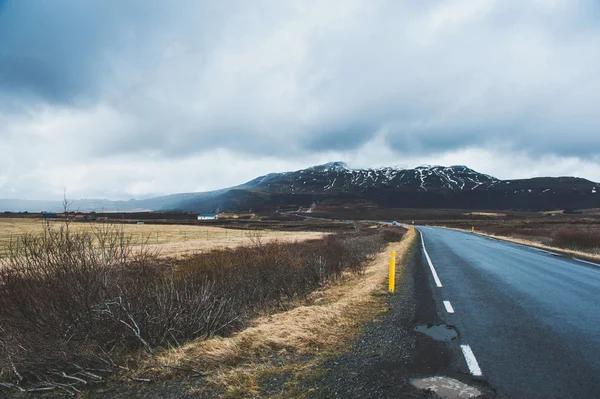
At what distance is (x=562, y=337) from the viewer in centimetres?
611

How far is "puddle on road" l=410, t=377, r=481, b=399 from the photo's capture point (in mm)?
4209

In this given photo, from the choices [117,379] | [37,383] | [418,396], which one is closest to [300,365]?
[418,396]

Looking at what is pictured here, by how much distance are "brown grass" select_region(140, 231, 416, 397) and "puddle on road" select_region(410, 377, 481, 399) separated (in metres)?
1.66

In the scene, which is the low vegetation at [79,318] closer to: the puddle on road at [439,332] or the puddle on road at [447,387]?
the puddle on road at [439,332]

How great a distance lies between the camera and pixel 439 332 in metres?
6.71

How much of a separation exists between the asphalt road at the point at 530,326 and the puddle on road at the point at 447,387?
1.07 feet

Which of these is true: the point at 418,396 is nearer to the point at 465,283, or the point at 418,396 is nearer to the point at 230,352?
the point at 230,352

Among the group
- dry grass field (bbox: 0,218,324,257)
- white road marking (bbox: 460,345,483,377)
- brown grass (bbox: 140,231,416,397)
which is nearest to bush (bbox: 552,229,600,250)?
dry grass field (bbox: 0,218,324,257)

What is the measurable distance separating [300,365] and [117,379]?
262 cm

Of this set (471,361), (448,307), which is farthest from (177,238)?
(471,361)

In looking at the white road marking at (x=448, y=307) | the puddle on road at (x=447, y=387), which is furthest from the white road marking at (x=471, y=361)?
the white road marking at (x=448, y=307)

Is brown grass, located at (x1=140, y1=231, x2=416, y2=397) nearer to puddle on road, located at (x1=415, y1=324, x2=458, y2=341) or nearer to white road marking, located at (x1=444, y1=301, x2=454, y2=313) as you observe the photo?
puddle on road, located at (x1=415, y1=324, x2=458, y2=341)

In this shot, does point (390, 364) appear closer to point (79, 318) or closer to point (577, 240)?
point (79, 318)

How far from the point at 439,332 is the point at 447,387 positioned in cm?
243
